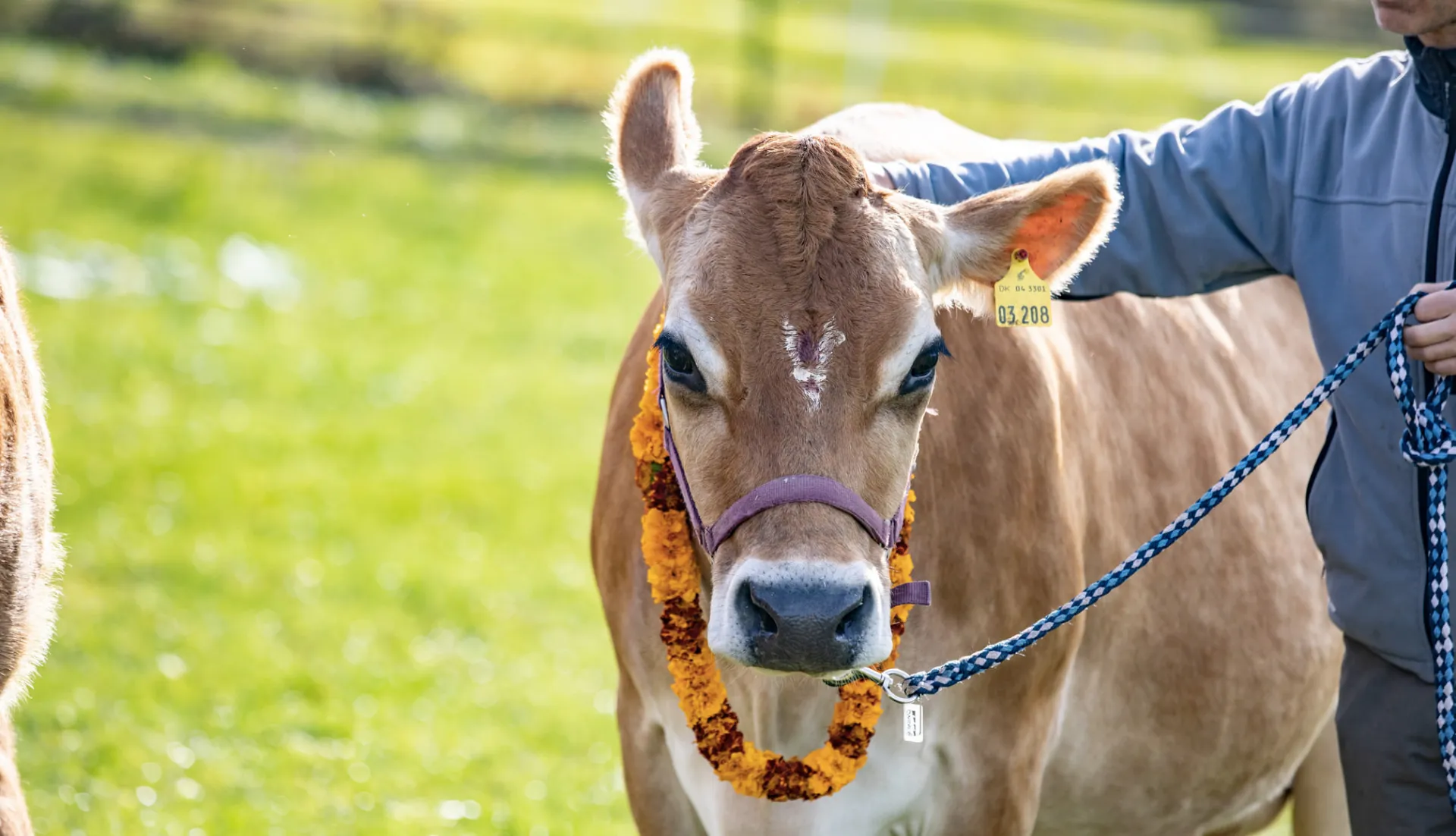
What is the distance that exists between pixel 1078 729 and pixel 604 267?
36.3 feet

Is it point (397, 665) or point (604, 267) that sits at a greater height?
point (397, 665)

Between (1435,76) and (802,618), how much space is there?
1.54m

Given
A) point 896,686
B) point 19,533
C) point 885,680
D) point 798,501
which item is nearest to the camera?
point 798,501

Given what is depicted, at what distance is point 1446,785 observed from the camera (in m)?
3.16

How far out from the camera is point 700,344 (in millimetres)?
2965

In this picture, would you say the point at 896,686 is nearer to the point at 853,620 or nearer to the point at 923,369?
the point at 853,620

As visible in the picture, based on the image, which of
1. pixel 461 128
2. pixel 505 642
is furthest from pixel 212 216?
pixel 505 642

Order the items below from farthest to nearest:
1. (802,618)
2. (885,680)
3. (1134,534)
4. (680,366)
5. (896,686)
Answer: (1134,534) < (896,686) < (885,680) < (680,366) < (802,618)

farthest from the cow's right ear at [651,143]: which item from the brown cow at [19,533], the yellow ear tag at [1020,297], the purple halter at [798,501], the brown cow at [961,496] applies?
the brown cow at [19,533]

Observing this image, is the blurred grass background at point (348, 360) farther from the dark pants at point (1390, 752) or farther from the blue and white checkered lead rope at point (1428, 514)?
the dark pants at point (1390, 752)

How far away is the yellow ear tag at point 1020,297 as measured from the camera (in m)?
3.32

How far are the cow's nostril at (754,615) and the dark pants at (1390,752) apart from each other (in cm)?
131

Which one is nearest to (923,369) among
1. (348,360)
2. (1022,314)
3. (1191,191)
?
(1022,314)

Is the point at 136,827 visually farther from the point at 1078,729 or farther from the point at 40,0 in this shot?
the point at 40,0
